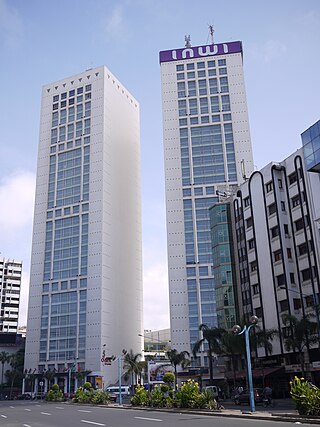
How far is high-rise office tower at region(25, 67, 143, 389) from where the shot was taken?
368 ft

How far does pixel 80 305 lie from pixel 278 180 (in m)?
69.4

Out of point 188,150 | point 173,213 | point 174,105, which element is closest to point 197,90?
point 174,105

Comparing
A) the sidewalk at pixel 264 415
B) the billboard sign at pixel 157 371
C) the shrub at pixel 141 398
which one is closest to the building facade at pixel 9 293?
the billboard sign at pixel 157 371

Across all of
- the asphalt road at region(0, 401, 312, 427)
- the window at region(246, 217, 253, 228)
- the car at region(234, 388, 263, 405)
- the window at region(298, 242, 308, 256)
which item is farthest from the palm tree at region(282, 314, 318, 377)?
A: the asphalt road at region(0, 401, 312, 427)

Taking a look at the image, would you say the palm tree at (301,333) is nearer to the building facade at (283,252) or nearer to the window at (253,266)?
the building facade at (283,252)

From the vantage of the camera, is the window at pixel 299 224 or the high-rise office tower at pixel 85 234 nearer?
the window at pixel 299 224

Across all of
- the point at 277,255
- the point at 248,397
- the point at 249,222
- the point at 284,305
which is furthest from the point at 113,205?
the point at 248,397

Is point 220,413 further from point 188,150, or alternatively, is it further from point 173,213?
point 188,150

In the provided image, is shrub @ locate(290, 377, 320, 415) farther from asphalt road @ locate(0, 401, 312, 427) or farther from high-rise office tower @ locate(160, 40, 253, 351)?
high-rise office tower @ locate(160, 40, 253, 351)

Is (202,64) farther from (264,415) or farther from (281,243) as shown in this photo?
(264,415)

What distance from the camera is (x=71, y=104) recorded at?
5295 inches

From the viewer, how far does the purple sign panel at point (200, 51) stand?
398 ft

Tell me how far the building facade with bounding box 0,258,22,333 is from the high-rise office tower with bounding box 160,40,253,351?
83.7 metres

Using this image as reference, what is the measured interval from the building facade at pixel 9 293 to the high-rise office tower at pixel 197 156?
8371 cm
